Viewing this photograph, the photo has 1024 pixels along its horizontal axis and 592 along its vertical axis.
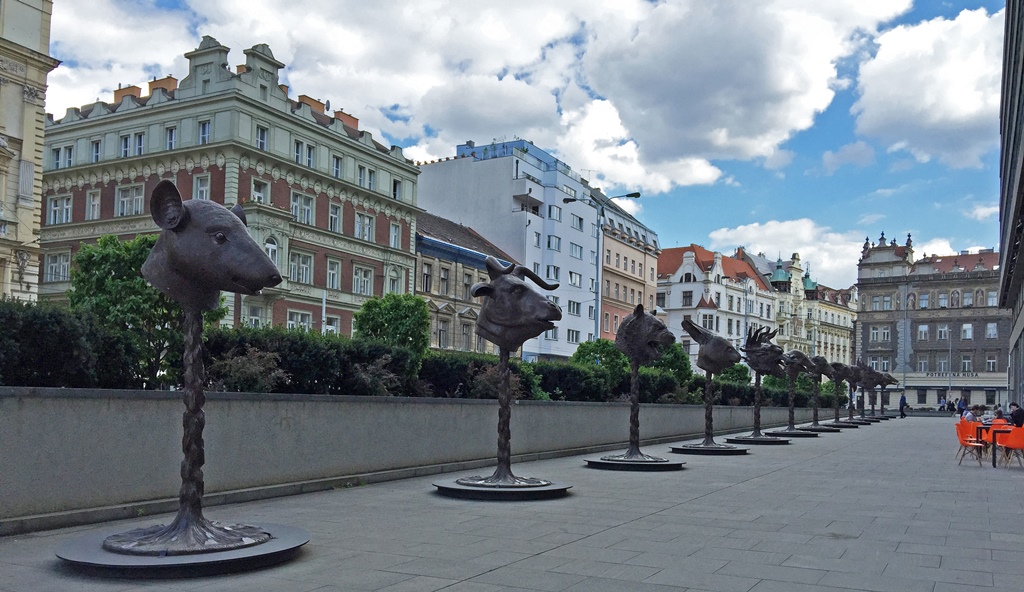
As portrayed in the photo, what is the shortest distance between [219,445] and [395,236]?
46.1 metres

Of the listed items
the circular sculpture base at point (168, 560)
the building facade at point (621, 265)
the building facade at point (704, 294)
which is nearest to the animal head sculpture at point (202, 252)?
the circular sculpture base at point (168, 560)

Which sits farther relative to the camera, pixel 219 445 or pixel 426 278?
pixel 426 278

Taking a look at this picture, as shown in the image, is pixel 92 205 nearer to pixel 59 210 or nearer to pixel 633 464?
pixel 59 210

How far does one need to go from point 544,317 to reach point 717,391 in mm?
25478

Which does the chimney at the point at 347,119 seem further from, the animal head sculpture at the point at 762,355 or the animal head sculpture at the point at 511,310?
the animal head sculpture at the point at 511,310

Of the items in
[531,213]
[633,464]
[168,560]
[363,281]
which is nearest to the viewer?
[168,560]

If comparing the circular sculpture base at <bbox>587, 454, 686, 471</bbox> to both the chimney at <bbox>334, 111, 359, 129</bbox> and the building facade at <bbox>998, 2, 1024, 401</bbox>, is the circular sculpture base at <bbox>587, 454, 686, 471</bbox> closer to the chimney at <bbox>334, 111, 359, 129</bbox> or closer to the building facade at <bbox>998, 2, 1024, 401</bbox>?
the building facade at <bbox>998, 2, 1024, 401</bbox>

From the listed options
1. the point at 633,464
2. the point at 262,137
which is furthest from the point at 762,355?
the point at 262,137

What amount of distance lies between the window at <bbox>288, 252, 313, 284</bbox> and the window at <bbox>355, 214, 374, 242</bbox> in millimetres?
4705

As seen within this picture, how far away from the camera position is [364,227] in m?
54.7

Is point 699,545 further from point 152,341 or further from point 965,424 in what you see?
point 965,424

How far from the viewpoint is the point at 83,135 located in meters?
51.2

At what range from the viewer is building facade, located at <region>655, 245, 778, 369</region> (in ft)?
339

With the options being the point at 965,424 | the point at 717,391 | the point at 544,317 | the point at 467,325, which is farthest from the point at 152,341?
the point at 467,325
